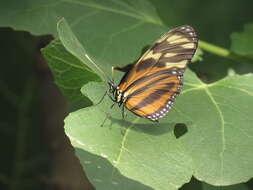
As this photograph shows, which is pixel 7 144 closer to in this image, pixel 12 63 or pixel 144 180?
pixel 12 63

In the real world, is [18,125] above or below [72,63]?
below

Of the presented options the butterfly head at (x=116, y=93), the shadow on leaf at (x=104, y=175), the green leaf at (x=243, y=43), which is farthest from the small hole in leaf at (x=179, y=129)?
the green leaf at (x=243, y=43)

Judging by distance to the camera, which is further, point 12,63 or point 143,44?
point 12,63

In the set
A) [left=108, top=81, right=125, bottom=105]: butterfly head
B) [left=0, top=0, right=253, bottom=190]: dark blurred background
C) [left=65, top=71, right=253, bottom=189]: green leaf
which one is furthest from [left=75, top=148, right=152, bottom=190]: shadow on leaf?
[left=0, top=0, right=253, bottom=190]: dark blurred background

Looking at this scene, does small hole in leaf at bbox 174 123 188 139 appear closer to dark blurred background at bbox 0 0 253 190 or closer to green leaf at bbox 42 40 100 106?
green leaf at bbox 42 40 100 106

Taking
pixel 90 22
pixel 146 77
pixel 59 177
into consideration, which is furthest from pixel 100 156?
pixel 59 177

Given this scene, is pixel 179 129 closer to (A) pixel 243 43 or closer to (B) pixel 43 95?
(A) pixel 243 43

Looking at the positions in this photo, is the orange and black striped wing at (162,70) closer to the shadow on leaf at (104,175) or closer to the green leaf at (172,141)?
the green leaf at (172,141)
